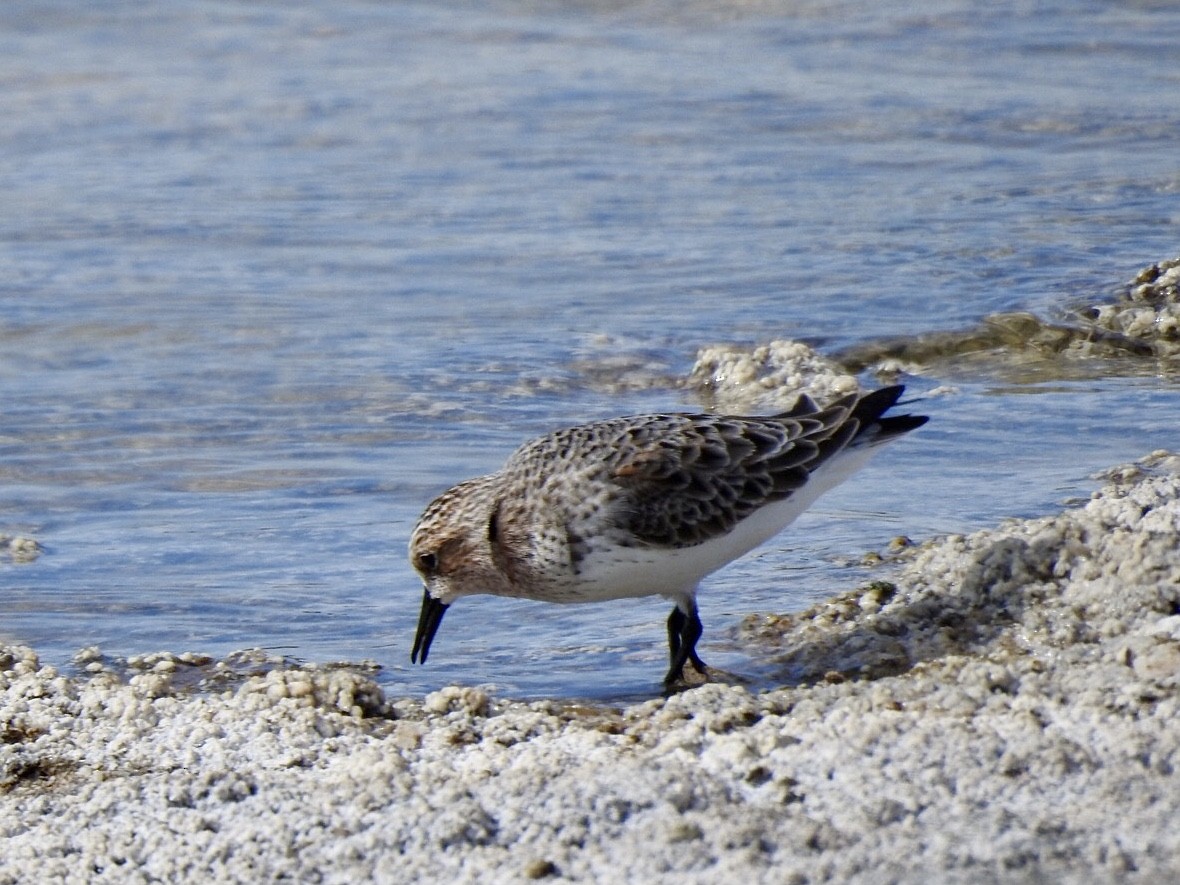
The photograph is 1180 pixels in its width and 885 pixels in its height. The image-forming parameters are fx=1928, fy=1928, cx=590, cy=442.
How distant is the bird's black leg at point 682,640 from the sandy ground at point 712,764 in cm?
27

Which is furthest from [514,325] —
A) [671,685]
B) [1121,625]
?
[1121,625]

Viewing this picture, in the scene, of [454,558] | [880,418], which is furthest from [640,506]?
[880,418]

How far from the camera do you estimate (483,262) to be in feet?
36.2

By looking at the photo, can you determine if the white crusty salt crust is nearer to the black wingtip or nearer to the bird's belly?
the black wingtip

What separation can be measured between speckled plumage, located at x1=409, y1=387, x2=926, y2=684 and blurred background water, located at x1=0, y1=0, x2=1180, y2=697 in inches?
10.9

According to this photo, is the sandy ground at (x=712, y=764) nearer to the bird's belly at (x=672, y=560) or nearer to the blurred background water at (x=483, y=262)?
the bird's belly at (x=672, y=560)

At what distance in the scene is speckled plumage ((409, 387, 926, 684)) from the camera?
5.46 m

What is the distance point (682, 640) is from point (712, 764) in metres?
1.39

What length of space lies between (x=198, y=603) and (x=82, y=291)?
4.82 meters

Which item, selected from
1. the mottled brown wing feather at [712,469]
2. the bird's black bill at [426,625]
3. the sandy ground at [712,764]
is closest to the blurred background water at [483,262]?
the bird's black bill at [426,625]

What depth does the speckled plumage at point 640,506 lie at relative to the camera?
5.46m

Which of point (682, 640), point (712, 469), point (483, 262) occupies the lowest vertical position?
point (682, 640)

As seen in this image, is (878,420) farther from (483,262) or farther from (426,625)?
(483,262)

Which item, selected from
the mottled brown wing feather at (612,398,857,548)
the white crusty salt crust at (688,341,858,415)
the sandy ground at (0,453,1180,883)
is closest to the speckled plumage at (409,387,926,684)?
the mottled brown wing feather at (612,398,857,548)
